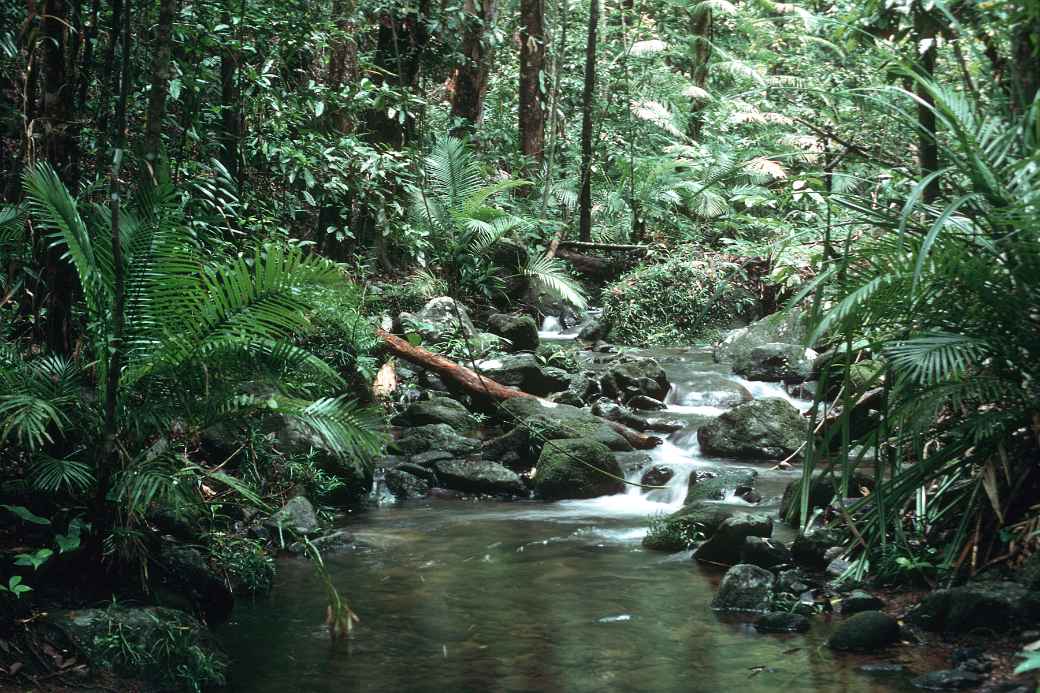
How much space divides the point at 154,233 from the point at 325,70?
674cm

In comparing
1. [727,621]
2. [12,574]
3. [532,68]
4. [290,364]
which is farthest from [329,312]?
[532,68]

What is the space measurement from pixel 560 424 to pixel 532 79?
8.70m

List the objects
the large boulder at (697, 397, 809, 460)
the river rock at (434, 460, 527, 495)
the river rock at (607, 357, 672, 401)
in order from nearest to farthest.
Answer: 1. the river rock at (434, 460, 527, 495)
2. the large boulder at (697, 397, 809, 460)
3. the river rock at (607, 357, 672, 401)

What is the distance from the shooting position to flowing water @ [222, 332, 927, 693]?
160 inches

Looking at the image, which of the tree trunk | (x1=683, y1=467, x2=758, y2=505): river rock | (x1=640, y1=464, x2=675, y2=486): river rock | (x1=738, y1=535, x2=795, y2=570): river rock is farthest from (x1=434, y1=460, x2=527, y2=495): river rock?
the tree trunk

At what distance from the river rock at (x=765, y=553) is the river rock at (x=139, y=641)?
116 inches

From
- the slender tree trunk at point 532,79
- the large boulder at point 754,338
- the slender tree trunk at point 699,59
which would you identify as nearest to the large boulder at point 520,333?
the large boulder at point 754,338

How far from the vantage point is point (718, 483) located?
7.45 m

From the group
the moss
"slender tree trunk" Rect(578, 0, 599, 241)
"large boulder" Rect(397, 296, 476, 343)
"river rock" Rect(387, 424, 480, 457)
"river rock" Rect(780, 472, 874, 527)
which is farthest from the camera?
"slender tree trunk" Rect(578, 0, 599, 241)

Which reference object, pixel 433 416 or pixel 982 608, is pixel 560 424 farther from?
pixel 982 608

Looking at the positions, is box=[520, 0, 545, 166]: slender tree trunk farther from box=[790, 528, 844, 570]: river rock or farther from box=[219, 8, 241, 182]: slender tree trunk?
box=[790, 528, 844, 570]: river rock

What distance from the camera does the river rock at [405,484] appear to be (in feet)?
25.3

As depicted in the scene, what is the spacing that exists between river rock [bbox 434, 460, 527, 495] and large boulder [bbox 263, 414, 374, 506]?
655 mm

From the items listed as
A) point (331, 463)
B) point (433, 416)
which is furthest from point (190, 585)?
point (433, 416)
